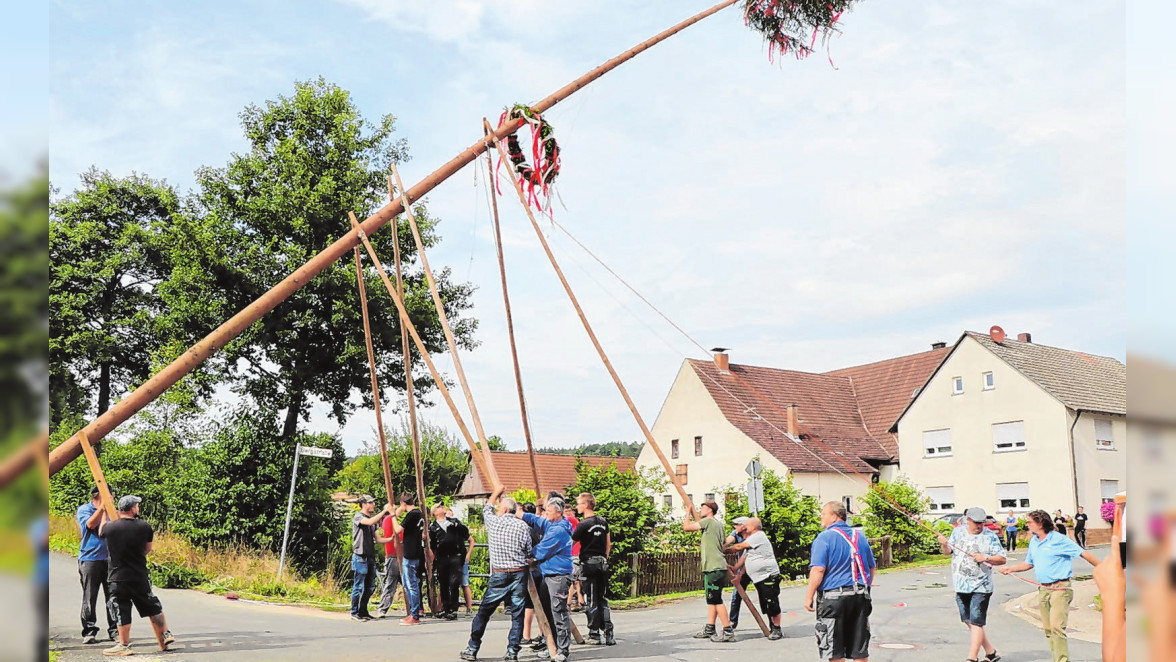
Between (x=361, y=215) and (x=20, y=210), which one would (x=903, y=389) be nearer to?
(x=361, y=215)

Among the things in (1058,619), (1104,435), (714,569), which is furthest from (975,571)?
(1104,435)

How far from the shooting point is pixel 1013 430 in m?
37.1

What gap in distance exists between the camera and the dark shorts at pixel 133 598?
1002 cm

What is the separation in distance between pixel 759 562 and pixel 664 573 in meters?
8.23

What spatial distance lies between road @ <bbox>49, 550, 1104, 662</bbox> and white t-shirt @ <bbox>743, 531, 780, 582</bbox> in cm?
90

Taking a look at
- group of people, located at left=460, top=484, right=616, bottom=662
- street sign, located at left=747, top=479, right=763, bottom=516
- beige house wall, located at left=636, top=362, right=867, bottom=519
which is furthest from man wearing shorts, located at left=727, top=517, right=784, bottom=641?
beige house wall, located at left=636, top=362, right=867, bottom=519

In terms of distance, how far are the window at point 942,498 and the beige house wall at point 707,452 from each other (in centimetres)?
346

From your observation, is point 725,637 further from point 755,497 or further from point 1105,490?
point 1105,490

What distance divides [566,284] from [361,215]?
17.6m

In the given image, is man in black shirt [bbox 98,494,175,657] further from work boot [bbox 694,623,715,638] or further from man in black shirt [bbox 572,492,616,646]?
work boot [bbox 694,623,715,638]

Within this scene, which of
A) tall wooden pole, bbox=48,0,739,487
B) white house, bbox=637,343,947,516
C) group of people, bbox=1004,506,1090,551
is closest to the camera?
tall wooden pole, bbox=48,0,739,487

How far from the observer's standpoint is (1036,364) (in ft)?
126

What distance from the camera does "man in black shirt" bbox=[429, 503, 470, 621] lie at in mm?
14297

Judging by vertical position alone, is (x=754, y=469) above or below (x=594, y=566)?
above
